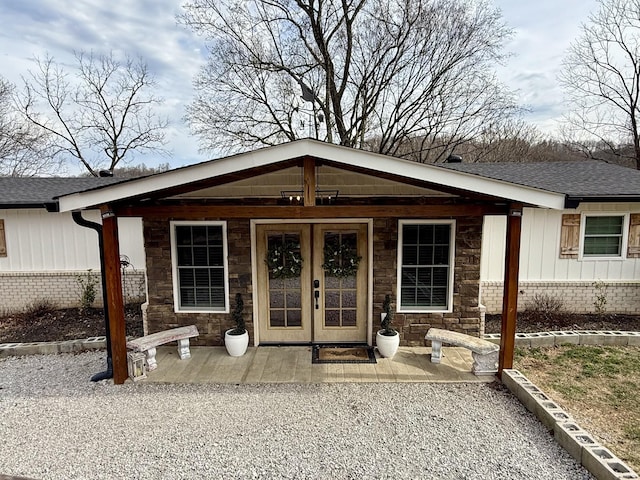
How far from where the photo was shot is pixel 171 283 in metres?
5.67

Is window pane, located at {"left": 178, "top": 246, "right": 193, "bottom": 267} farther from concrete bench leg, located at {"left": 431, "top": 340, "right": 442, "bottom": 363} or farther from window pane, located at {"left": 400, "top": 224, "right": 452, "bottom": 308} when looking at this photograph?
concrete bench leg, located at {"left": 431, "top": 340, "right": 442, "bottom": 363}

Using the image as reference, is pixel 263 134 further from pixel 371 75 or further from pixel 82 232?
pixel 82 232

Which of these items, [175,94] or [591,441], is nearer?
[591,441]

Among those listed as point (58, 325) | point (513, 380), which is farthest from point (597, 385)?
point (58, 325)

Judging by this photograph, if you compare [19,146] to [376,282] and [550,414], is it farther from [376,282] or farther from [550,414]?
[550,414]

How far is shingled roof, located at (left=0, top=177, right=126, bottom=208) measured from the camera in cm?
718

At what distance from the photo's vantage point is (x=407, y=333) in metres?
5.70

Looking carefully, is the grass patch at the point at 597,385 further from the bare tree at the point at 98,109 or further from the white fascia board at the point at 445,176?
the bare tree at the point at 98,109

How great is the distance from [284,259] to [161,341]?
2.17 m

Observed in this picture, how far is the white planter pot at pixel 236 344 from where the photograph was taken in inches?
209

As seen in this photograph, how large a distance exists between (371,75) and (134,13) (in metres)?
9.39

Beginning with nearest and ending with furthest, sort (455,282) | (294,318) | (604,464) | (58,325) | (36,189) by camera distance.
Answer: (604,464)
(455,282)
(294,318)
(58,325)
(36,189)

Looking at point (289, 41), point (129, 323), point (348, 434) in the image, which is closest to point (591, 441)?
point (348, 434)

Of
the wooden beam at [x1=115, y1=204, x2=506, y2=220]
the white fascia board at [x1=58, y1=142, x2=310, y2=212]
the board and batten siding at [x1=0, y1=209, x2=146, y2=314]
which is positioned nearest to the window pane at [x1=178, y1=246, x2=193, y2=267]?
the wooden beam at [x1=115, y1=204, x2=506, y2=220]
